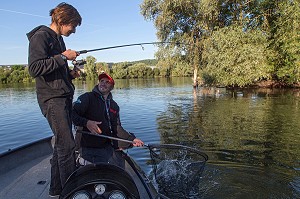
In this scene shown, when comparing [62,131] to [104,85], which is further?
Answer: [104,85]

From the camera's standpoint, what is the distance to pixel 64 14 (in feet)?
10.8

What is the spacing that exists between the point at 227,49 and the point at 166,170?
2061cm

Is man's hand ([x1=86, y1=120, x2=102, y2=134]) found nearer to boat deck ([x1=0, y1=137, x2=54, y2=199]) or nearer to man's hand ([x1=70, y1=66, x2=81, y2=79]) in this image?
man's hand ([x1=70, y1=66, x2=81, y2=79])

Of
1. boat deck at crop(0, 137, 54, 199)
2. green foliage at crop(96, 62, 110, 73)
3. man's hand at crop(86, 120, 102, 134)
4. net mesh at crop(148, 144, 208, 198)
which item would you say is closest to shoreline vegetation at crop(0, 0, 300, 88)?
green foliage at crop(96, 62, 110, 73)

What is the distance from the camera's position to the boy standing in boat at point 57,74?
10.2 ft

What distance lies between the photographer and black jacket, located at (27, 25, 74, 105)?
3.09 metres

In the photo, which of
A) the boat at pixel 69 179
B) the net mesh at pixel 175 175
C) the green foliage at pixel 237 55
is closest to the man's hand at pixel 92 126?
the boat at pixel 69 179

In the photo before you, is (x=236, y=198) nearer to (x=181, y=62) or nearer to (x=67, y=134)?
(x=67, y=134)

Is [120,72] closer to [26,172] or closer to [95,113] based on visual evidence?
[26,172]

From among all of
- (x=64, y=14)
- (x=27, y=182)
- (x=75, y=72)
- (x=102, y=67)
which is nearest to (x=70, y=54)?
(x=64, y=14)

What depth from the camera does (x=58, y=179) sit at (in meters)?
3.66

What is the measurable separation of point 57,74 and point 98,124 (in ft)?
4.35

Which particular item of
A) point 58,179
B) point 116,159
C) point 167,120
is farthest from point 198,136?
point 58,179

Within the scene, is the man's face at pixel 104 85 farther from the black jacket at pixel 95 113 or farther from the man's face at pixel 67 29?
the man's face at pixel 67 29
